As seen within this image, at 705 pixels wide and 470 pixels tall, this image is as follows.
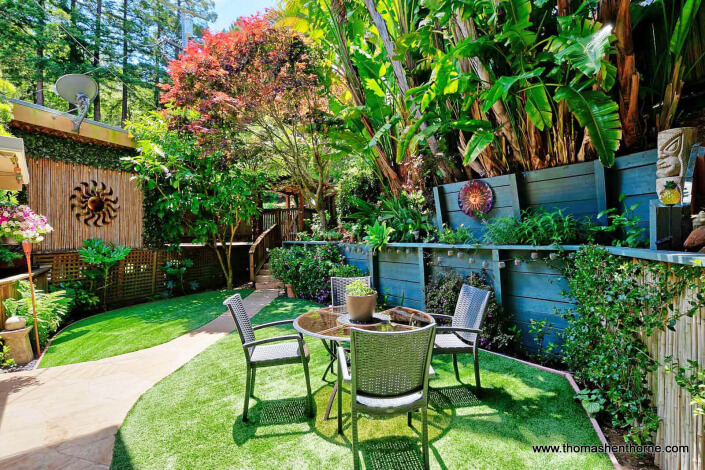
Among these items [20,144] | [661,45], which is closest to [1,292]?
[20,144]

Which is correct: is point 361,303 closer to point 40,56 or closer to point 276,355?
point 276,355

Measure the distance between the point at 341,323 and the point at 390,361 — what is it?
0.90 meters

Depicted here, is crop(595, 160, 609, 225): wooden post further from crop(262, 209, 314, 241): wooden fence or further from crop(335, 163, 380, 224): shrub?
crop(262, 209, 314, 241): wooden fence

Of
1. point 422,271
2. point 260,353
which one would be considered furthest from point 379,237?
point 260,353

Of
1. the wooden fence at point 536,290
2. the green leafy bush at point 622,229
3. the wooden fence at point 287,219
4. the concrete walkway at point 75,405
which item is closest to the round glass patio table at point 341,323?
the wooden fence at point 536,290

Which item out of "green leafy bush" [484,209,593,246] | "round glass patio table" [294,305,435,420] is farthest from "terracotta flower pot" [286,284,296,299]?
"green leafy bush" [484,209,593,246]

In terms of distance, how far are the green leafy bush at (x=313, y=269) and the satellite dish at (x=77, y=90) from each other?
4875 millimetres

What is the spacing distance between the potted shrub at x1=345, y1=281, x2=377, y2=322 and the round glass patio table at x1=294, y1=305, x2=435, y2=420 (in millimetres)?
60

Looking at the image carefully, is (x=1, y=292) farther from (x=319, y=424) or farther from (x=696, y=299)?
(x=696, y=299)

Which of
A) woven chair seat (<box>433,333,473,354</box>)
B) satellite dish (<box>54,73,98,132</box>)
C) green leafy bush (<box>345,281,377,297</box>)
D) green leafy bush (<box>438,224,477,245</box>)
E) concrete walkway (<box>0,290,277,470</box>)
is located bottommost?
concrete walkway (<box>0,290,277,470</box>)

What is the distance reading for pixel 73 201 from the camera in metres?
6.63

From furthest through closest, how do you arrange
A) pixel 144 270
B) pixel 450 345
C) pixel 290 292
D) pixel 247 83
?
1. pixel 144 270
2. pixel 290 292
3. pixel 247 83
4. pixel 450 345

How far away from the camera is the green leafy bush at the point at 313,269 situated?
22.1 ft

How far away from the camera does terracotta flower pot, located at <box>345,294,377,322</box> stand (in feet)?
9.09
